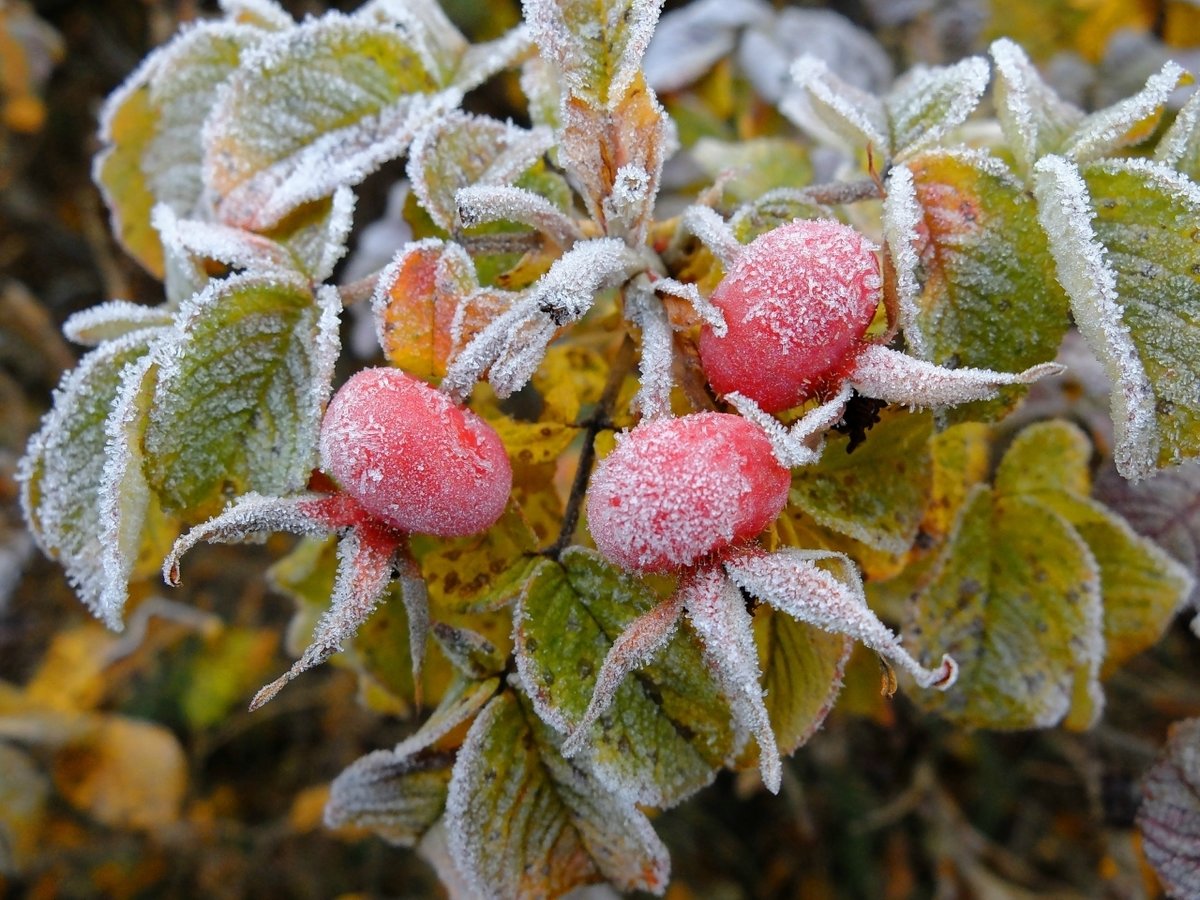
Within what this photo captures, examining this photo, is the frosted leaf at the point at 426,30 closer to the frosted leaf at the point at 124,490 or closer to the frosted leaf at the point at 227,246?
the frosted leaf at the point at 227,246

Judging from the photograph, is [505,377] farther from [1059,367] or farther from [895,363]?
[1059,367]

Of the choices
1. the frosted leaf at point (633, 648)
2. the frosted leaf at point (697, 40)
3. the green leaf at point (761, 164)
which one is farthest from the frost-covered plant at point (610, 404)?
the frosted leaf at point (697, 40)

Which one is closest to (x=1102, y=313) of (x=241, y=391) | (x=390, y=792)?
(x=241, y=391)

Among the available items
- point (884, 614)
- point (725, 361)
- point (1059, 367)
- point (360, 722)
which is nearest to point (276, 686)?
point (725, 361)

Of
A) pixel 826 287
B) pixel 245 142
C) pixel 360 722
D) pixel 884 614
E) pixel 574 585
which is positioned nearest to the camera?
pixel 826 287

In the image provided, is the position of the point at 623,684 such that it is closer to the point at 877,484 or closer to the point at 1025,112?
the point at 877,484
